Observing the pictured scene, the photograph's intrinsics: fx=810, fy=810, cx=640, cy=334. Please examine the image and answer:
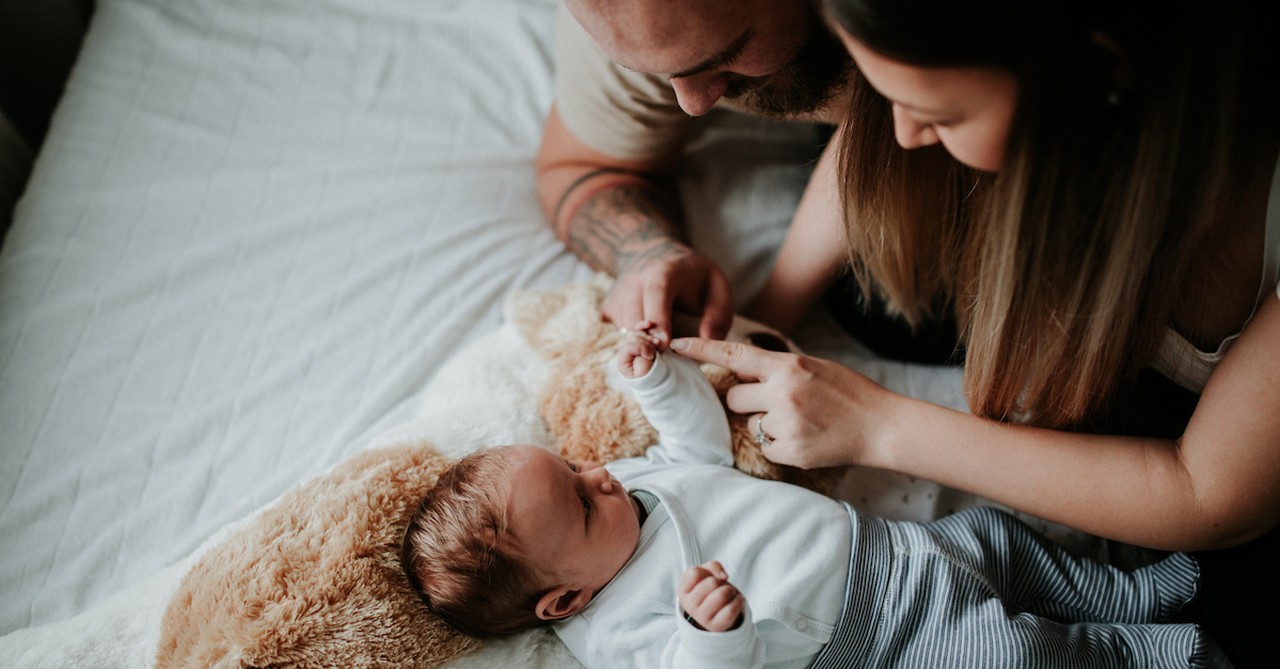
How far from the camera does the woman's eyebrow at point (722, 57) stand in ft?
2.70

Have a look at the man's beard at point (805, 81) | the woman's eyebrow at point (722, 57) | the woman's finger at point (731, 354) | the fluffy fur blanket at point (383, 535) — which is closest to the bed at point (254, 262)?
the fluffy fur blanket at point (383, 535)

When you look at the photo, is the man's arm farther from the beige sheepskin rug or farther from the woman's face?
the woman's face

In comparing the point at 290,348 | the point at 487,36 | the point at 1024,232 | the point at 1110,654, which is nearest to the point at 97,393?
the point at 290,348

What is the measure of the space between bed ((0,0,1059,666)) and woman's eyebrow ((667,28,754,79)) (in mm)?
513

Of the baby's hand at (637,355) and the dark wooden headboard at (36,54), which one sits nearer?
the baby's hand at (637,355)

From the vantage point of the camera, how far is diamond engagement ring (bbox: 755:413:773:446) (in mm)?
985

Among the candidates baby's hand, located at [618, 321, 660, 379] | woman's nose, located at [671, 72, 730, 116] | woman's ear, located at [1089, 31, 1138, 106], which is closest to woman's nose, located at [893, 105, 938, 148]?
woman's ear, located at [1089, 31, 1138, 106]

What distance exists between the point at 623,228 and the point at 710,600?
2.15 feet

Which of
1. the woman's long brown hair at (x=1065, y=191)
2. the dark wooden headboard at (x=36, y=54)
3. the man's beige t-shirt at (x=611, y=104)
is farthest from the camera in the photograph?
the dark wooden headboard at (x=36, y=54)

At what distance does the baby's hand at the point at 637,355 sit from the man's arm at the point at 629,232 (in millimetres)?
54

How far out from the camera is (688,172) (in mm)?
1439

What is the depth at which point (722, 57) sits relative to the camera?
828 millimetres

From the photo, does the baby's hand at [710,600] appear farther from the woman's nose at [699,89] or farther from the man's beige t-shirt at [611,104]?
the man's beige t-shirt at [611,104]

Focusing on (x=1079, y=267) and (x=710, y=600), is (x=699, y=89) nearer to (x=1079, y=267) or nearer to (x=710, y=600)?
(x=1079, y=267)
